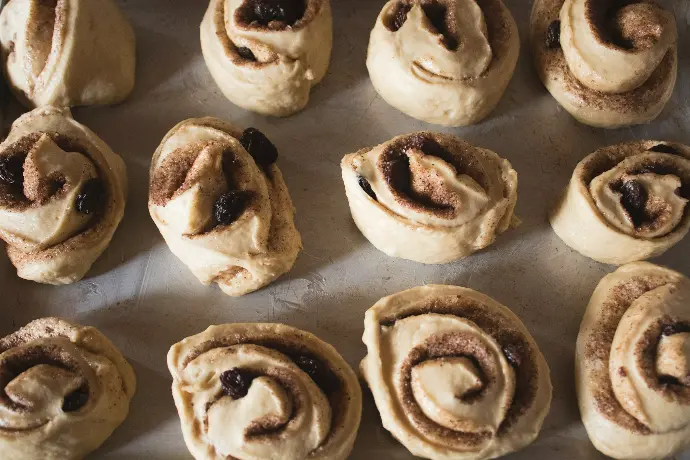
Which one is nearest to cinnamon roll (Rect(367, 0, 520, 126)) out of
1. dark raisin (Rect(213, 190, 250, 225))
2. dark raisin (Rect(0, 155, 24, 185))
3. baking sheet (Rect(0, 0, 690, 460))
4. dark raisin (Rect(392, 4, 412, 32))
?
dark raisin (Rect(392, 4, 412, 32))

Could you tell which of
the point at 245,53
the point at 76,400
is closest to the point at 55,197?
the point at 76,400

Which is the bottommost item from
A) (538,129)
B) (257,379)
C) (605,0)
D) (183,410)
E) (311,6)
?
(183,410)

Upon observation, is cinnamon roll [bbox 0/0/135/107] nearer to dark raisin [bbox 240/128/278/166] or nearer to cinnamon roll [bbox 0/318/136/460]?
dark raisin [bbox 240/128/278/166]

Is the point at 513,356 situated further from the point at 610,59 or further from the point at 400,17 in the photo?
the point at 400,17

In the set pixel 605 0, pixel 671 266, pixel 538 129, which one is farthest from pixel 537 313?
pixel 605 0

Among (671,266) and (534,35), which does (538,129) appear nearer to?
(534,35)
